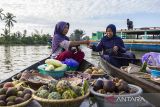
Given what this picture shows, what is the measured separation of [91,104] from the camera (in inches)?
132

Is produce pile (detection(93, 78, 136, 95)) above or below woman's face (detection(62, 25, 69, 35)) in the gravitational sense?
below

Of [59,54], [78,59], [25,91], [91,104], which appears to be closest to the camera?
[25,91]

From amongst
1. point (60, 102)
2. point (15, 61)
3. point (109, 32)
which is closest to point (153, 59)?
point (109, 32)

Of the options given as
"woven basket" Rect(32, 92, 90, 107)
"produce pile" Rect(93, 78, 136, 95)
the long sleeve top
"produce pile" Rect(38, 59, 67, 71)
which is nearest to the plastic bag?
the long sleeve top

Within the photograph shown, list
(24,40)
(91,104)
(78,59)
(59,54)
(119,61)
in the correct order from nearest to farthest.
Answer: (91,104) → (59,54) → (78,59) → (119,61) → (24,40)

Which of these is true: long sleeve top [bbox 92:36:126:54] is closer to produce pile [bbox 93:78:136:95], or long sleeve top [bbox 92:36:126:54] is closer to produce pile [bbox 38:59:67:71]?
produce pile [bbox 38:59:67:71]

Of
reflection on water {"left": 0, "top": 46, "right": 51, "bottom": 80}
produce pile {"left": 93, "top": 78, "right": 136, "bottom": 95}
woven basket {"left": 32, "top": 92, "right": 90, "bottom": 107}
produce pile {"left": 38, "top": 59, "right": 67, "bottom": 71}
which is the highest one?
produce pile {"left": 38, "top": 59, "right": 67, "bottom": 71}

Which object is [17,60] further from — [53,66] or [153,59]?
[53,66]

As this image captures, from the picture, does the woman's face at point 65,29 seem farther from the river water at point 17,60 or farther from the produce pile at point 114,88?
the produce pile at point 114,88

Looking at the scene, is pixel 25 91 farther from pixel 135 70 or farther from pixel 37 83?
pixel 135 70

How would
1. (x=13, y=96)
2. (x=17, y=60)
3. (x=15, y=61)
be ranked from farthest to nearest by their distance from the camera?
(x=17, y=60) → (x=15, y=61) → (x=13, y=96)

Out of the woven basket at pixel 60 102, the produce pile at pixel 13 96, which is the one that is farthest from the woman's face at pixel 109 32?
the woven basket at pixel 60 102

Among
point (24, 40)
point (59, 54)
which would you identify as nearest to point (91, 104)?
point (59, 54)

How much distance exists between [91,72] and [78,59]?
159 cm
